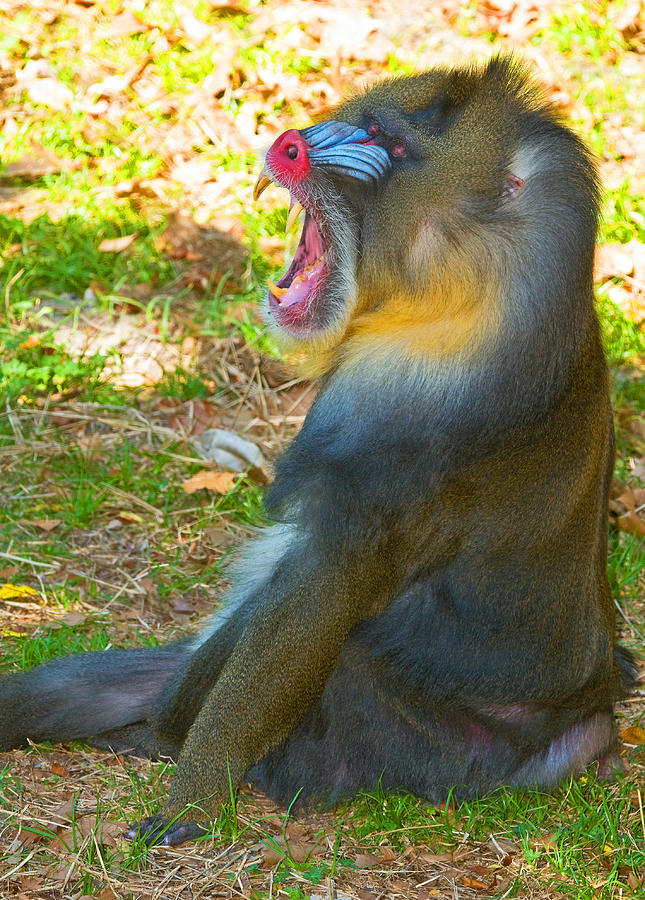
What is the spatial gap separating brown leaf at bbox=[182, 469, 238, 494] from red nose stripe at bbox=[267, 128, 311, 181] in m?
1.90

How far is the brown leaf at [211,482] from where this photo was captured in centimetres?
471

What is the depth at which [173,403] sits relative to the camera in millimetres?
5242

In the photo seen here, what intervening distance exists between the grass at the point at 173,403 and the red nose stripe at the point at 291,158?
2.96 ft

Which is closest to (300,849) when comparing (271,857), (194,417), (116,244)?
(271,857)

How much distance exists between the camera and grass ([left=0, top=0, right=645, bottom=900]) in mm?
3109

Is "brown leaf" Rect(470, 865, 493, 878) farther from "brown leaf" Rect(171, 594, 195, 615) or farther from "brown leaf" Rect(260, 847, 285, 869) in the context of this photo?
"brown leaf" Rect(171, 594, 195, 615)

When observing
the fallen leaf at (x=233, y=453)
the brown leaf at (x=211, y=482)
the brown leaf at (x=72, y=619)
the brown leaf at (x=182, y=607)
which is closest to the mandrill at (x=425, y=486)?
the brown leaf at (x=72, y=619)

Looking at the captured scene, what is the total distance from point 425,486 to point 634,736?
135cm

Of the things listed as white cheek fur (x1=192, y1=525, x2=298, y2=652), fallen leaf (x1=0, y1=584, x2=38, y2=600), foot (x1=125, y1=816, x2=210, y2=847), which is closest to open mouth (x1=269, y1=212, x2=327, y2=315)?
white cheek fur (x1=192, y1=525, x2=298, y2=652)

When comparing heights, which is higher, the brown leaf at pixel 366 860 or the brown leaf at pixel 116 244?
the brown leaf at pixel 116 244

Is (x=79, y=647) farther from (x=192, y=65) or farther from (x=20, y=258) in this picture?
(x=192, y=65)

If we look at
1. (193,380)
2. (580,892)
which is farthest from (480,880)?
(193,380)

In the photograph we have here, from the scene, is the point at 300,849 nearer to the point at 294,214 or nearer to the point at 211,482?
the point at 294,214

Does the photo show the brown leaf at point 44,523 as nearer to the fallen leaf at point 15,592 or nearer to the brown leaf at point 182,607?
the fallen leaf at point 15,592
